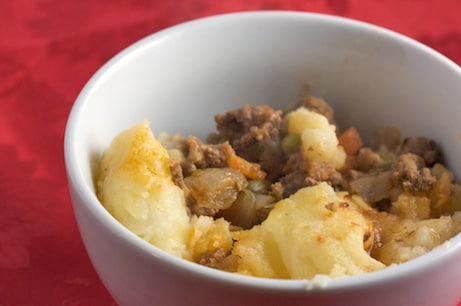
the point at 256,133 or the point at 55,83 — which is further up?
the point at 256,133

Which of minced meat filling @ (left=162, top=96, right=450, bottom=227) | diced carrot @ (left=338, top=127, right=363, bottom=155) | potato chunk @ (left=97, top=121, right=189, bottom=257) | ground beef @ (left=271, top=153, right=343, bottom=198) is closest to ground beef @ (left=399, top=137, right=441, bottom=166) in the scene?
minced meat filling @ (left=162, top=96, right=450, bottom=227)

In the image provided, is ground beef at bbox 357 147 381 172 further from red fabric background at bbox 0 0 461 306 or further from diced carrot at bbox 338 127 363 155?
red fabric background at bbox 0 0 461 306

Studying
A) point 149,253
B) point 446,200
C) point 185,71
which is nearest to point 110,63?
point 185,71

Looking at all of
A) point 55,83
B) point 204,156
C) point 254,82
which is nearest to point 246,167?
point 204,156

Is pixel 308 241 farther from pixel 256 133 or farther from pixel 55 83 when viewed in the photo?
pixel 55 83

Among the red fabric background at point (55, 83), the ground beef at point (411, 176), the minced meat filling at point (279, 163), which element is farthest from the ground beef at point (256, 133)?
the red fabric background at point (55, 83)

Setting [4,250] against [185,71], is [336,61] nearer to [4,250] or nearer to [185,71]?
[185,71]

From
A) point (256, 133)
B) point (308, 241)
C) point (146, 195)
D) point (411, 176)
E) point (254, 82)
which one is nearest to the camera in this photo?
point (308, 241)
